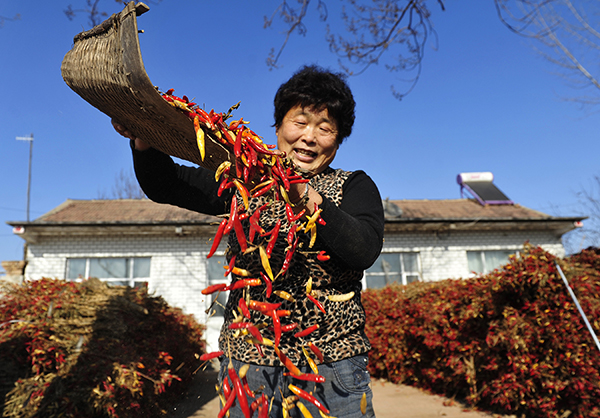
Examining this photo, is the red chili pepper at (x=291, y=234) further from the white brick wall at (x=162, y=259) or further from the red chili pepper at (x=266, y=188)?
the white brick wall at (x=162, y=259)

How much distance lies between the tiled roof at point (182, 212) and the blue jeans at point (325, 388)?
869cm

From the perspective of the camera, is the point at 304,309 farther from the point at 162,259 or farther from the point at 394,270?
the point at 394,270

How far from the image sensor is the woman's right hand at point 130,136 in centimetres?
149

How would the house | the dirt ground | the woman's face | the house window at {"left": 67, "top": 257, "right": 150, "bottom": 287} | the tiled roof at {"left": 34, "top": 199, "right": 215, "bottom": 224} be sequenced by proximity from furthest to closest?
the tiled roof at {"left": 34, "top": 199, "right": 215, "bottom": 224}
the house window at {"left": 67, "top": 257, "right": 150, "bottom": 287}
the house
the dirt ground
the woman's face

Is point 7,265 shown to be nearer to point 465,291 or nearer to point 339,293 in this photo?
point 465,291

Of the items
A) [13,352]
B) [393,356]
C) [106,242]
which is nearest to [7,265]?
[106,242]

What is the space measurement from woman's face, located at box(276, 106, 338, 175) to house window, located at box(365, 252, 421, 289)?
9.35 meters

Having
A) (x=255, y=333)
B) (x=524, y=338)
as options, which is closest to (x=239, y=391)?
(x=255, y=333)

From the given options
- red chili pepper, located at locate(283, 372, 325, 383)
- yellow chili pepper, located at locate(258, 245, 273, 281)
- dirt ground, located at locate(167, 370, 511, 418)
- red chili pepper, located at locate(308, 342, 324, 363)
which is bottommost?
dirt ground, located at locate(167, 370, 511, 418)

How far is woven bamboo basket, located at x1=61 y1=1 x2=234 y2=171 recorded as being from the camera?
3.74 ft

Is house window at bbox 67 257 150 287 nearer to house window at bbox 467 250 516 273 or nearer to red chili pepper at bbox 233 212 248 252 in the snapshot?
house window at bbox 467 250 516 273

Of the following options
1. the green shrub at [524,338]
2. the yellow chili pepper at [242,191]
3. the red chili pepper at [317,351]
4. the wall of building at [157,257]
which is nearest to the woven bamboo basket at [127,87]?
the yellow chili pepper at [242,191]

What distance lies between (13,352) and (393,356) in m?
5.51

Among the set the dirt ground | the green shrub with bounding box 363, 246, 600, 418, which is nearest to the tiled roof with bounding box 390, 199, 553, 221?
the dirt ground
